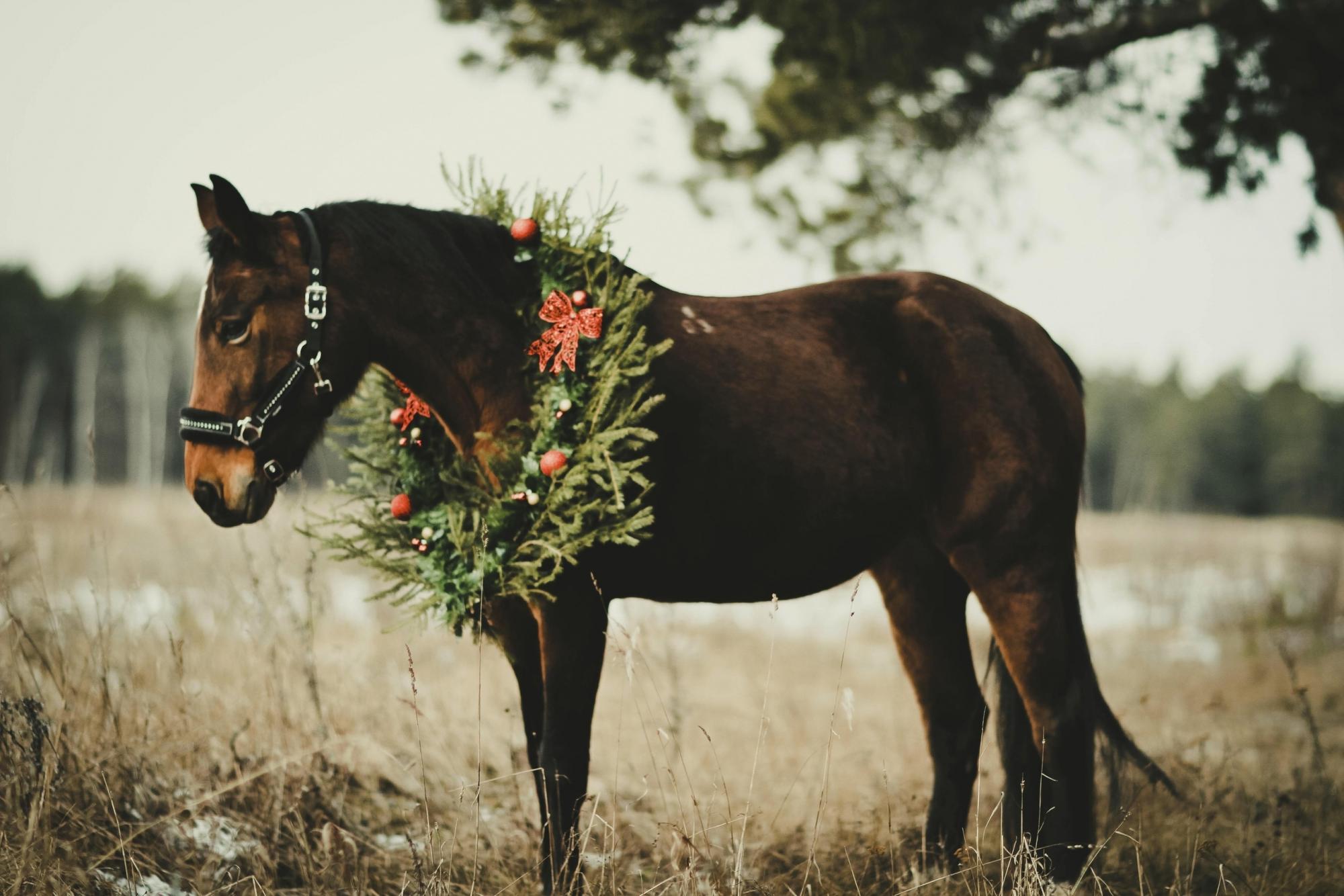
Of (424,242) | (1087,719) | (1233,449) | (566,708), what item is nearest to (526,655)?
(566,708)

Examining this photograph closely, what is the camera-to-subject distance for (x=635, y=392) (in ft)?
8.56

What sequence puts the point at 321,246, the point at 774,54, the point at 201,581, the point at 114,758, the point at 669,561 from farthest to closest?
1. the point at 201,581
2. the point at 774,54
3. the point at 114,758
4. the point at 669,561
5. the point at 321,246

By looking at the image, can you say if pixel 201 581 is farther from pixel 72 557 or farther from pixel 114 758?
pixel 114 758

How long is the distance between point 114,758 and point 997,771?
4528mm

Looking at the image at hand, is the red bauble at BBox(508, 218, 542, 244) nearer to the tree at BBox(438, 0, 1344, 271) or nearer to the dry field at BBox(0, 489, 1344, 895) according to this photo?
the dry field at BBox(0, 489, 1344, 895)

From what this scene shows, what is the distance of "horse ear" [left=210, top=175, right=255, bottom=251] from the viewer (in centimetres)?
234

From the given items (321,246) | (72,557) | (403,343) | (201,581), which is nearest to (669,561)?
(403,343)

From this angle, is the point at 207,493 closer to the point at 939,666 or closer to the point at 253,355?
the point at 253,355

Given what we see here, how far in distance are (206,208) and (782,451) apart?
1.86m

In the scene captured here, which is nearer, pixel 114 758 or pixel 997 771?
pixel 114 758

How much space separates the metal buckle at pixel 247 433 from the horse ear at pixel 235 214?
475mm

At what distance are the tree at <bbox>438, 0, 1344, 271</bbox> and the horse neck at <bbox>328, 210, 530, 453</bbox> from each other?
289 cm

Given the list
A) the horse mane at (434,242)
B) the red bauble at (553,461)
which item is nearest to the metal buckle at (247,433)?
the horse mane at (434,242)

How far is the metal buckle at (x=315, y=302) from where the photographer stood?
2492mm
